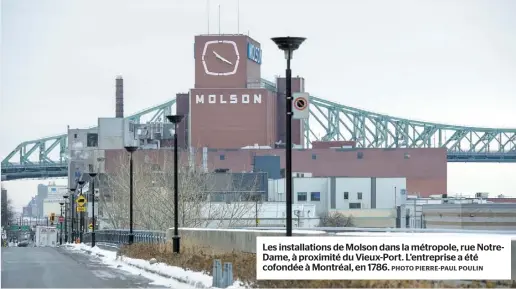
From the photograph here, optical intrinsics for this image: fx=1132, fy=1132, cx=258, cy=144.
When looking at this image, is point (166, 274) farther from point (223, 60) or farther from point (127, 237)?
point (223, 60)

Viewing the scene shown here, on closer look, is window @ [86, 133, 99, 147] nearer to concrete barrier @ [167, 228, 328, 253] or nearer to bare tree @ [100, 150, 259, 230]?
bare tree @ [100, 150, 259, 230]

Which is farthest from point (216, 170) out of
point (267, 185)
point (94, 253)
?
point (94, 253)

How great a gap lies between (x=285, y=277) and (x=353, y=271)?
1454mm

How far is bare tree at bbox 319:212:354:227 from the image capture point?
129000 millimetres

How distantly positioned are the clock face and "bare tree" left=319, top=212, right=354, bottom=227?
110ft

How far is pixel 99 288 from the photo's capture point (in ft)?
89.8

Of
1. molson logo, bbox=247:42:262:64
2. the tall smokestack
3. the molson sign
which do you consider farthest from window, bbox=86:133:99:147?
molson logo, bbox=247:42:262:64

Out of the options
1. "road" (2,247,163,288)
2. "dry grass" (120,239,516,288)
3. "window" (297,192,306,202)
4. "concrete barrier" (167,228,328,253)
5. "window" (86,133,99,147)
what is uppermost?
"window" (86,133,99,147)

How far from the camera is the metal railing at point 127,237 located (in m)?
50.9

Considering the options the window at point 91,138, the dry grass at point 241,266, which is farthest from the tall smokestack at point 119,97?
the dry grass at point 241,266

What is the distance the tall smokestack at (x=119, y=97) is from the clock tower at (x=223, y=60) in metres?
21.0

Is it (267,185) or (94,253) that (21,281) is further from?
(267,185)

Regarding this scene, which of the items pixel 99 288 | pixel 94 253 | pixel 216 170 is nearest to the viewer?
pixel 99 288

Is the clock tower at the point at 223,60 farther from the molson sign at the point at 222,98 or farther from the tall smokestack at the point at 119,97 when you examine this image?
the tall smokestack at the point at 119,97
